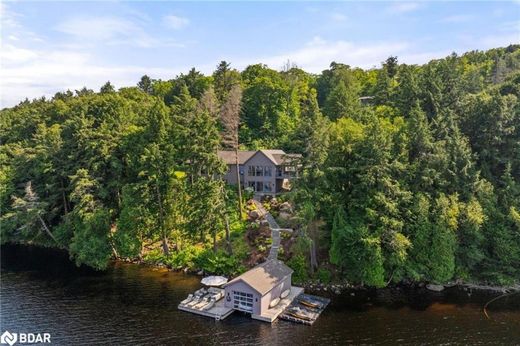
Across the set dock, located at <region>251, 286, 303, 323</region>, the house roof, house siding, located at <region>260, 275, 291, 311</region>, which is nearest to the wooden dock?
dock, located at <region>251, 286, 303, 323</region>

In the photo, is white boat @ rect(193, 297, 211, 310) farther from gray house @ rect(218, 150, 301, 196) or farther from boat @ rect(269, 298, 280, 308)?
gray house @ rect(218, 150, 301, 196)

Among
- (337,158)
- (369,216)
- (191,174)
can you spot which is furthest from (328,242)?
(191,174)

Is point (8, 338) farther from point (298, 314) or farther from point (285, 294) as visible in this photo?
point (298, 314)

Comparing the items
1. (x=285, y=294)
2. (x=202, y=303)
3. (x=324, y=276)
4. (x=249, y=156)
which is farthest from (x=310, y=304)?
(x=249, y=156)

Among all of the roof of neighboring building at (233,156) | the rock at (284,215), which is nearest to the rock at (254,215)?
the rock at (284,215)

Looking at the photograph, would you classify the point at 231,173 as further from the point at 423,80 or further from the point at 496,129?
the point at 496,129

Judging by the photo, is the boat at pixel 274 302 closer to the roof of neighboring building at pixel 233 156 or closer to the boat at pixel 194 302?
the boat at pixel 194 302

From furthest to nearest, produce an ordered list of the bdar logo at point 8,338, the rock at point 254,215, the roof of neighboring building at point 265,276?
1. the rock at point 254,215
2. the roof of neighboring building at point 265,276
3. the bdar logo at point 8,338

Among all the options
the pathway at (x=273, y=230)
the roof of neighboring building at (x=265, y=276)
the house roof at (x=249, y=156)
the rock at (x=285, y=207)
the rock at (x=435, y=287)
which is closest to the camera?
the roof of neighboring building at (x=265, y=276)
